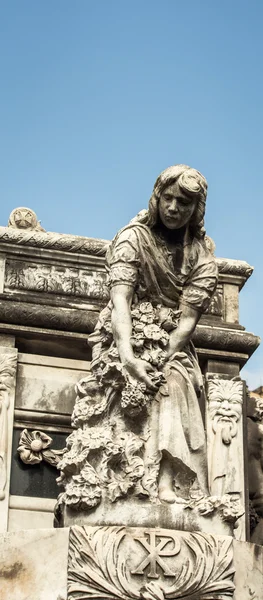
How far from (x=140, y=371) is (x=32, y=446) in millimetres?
5094

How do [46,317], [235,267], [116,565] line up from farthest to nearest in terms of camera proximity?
[235,267] < [46,317] < [116,565]

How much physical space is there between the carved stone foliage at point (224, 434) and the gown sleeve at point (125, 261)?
492cm

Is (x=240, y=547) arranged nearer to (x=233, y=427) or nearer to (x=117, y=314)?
(x=117, y=314)

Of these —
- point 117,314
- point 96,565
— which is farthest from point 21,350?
point 96,565

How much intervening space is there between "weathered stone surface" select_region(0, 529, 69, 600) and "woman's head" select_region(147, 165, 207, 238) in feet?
8.73

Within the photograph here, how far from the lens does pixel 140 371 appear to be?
35.1 feet

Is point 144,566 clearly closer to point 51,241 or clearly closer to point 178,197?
point 178,197

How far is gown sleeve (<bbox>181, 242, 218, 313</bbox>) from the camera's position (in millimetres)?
11375

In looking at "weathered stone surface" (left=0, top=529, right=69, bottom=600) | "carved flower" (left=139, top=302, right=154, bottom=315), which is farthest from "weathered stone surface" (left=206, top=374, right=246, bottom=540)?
"weathered stone surface" (left=0, top=529, right=69, bottom=600)

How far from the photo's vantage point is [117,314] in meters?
11.0

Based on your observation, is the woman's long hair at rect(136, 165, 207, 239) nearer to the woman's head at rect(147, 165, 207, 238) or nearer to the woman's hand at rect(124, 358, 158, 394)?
the woman's head at rect(147, 165, 207, 238)

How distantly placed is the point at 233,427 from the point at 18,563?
6276 millimetres

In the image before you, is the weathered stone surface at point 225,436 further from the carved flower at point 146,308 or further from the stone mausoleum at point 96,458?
the carved flower at point 146,308

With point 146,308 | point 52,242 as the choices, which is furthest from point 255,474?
point 146,308
